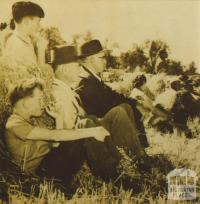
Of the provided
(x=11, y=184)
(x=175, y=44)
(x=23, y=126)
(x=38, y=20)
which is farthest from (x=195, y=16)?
(x=11, y=184)

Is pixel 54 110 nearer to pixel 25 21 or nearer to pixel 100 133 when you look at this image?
pixel 100 133

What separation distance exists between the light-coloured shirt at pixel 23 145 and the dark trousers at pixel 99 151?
0.04m

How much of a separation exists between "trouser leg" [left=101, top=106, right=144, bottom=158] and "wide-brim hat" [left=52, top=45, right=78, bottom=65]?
341 millimetres

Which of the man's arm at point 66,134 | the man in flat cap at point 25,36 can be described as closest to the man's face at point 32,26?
the man in flat cap at point 25,36

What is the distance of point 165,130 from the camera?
7.23ft

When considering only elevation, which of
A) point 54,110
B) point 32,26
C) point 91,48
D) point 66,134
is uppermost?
point 32,26

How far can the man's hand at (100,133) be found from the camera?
2180mm

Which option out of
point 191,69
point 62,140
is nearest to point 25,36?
point 62,140

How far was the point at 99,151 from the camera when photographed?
217 cm

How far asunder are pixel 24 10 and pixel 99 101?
0.62m

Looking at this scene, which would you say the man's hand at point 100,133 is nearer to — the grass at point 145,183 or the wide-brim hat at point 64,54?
the grass at point 145,183

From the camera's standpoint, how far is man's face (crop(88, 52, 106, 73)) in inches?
88.4

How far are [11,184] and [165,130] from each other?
0.80 meters

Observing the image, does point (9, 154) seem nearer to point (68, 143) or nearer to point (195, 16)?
point (68, 143)
